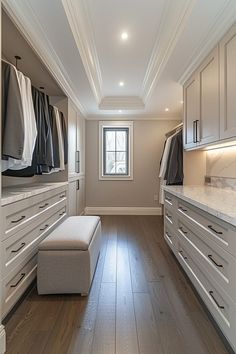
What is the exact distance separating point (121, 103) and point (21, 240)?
3.83m

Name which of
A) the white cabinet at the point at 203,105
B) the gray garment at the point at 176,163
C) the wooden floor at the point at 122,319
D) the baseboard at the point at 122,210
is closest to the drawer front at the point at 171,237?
the wooden floor at the point at 122,319

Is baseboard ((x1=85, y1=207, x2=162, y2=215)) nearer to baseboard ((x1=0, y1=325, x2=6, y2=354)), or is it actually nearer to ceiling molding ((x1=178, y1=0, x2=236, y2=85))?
ceiling molding ((x1=178, y1=0, x2=236, y2=85))

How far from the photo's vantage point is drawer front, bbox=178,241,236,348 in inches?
53.2

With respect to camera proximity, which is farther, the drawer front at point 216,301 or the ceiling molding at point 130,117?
the ceiling molding at point 130,117

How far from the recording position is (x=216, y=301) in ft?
5.16

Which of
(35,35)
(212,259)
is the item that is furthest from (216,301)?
(35,35)

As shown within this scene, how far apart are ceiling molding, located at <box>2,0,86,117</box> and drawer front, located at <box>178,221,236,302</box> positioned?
2.17 m

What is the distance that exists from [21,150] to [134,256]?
1965 millimetres

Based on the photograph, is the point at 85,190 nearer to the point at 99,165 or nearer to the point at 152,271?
the point at 99,165

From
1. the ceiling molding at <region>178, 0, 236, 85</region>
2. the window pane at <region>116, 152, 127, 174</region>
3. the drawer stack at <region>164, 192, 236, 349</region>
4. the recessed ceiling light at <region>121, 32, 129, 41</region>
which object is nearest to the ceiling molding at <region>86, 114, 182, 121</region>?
the window pane at <region>116, 152, 127, 174</region>

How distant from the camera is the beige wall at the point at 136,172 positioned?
5797 millimetres

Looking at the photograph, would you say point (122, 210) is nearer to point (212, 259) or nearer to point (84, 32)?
point (84, 32)

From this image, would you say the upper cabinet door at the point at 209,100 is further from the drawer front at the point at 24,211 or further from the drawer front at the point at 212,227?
the drawer front at the point at 24,211

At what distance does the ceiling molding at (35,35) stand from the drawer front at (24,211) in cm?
140
